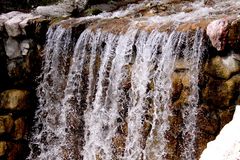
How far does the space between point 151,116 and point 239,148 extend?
5.41m

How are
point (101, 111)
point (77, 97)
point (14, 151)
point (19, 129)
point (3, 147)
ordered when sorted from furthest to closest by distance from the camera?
point (19, 129)
point (14, 151)
point (3, 147)
point (77, 97)
point (101, 111)

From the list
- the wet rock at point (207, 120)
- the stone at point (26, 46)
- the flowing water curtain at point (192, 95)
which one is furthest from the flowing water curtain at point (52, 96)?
the wet rock at point (207, 120)

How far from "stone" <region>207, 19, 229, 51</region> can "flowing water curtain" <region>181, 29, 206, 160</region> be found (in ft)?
0.94

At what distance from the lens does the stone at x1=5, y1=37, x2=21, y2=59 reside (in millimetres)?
12055

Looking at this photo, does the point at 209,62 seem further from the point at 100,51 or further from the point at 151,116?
the point at 100,51

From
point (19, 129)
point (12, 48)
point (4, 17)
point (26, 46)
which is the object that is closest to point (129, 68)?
point (26, 46)

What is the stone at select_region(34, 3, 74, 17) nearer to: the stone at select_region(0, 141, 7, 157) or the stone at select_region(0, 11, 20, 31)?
the stone at select_region(0, 11, 20, 31)

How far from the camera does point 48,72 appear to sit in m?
11.7

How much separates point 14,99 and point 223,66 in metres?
6.28

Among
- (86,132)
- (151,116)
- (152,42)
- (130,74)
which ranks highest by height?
(152,42)

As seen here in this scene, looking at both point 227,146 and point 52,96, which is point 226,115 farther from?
point 52,96

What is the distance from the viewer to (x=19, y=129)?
11.8 metres

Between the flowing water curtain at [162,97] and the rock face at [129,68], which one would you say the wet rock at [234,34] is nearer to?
the rock face at [129,68]

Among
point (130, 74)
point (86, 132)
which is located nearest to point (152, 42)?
point (130, 74)
